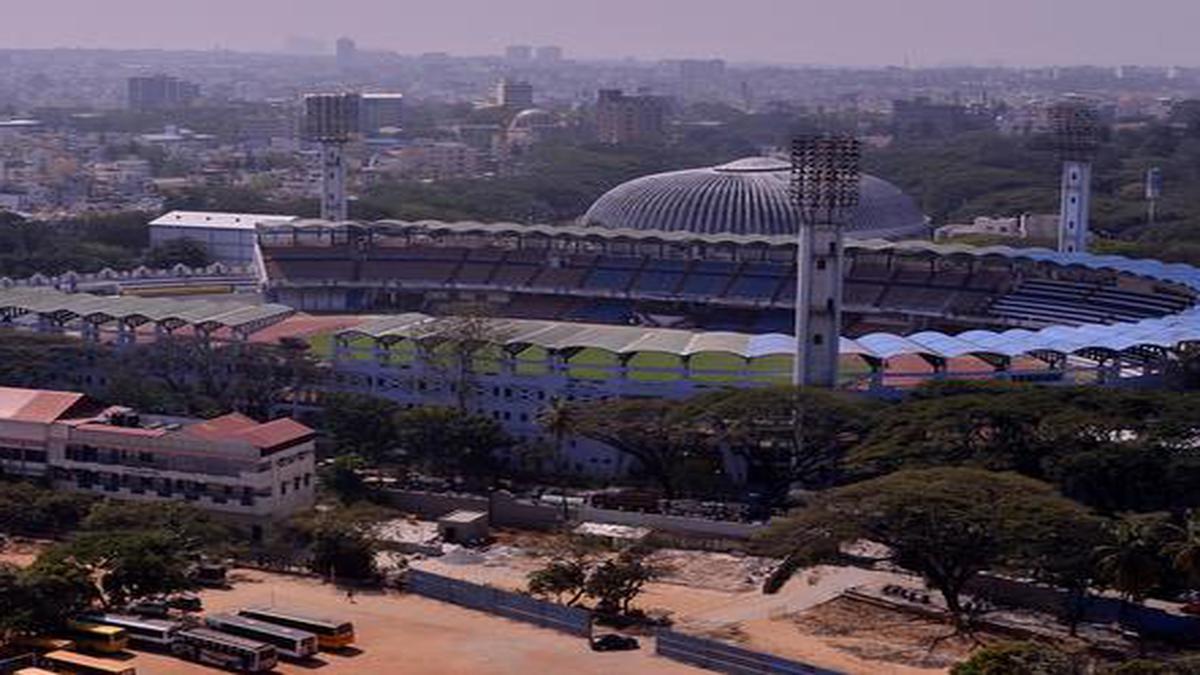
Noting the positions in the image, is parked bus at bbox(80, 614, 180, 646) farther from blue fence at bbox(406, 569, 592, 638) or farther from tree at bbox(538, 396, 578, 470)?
tree at bbox(538, 396, 578, 470)

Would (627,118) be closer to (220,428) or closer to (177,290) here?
(177,290)

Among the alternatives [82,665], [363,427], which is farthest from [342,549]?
[363,427]

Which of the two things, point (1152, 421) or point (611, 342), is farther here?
point (611, 342)

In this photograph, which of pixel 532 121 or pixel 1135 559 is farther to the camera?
pixel 532 121

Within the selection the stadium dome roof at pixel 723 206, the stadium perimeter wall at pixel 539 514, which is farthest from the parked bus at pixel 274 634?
the stadium dome roof at pixel 723 206

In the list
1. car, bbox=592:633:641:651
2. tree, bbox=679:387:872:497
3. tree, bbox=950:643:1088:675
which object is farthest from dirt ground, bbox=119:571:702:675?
tree, bbox=679:387:872:497

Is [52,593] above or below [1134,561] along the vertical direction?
below

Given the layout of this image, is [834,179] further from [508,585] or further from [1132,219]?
[1132,219]

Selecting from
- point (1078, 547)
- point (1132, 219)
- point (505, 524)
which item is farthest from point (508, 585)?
point (1132, 219)

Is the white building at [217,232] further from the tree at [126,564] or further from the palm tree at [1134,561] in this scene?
the palm tree at [1134,561]
